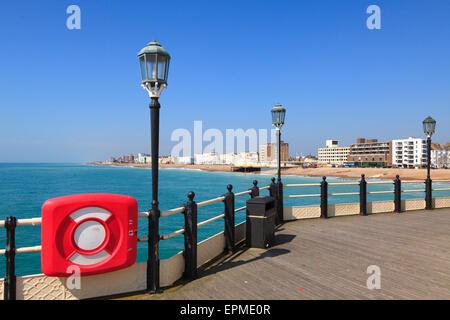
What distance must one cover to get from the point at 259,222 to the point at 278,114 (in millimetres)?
4823

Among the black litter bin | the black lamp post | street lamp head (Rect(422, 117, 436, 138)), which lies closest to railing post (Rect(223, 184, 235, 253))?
the black litter bin

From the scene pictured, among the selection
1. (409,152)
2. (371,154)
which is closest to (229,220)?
(409,152)

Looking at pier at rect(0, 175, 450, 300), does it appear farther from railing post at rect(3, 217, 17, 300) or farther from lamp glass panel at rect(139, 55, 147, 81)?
lamp glass panel at rect(139, 55, 147, 81)

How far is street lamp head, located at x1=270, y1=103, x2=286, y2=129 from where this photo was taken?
10.4m

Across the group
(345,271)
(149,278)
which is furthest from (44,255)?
(345,271)

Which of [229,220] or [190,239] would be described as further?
[229,220]

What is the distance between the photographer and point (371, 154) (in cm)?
17275

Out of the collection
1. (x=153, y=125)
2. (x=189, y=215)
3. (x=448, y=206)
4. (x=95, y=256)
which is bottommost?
(x=448, y=206)

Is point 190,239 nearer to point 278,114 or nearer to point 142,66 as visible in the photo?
point 142,66

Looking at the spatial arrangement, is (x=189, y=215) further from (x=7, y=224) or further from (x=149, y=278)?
(x=7, y=224)

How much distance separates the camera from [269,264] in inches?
228

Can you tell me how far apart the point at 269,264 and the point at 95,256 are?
3168mm

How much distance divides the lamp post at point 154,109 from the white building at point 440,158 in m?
193
